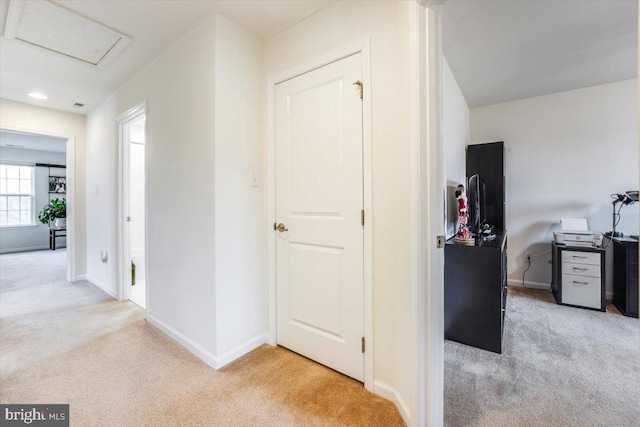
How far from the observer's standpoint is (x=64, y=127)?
368 centimetres

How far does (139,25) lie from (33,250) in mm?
7290

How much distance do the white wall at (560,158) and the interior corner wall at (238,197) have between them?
10.6 feet

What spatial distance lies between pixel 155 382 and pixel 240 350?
1.71 ft

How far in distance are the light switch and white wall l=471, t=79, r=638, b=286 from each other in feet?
10.7

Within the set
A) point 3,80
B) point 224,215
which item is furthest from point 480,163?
point 3,80

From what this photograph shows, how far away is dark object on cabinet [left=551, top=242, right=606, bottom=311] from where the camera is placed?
2.75 metres

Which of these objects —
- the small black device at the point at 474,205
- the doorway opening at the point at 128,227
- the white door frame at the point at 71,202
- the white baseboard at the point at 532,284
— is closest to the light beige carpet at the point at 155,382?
the doorway opening at the point at 128,227

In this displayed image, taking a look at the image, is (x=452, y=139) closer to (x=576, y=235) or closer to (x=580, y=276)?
(x=576, y=235)

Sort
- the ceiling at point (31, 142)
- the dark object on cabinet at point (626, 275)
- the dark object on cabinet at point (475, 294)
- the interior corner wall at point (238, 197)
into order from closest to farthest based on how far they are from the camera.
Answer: the interior corner wall at point (238, 197) → the dark object on cabinet at point (475, 294) → the dark object on cabinet at point (626, 275) → the ceiling at point (31, 142)

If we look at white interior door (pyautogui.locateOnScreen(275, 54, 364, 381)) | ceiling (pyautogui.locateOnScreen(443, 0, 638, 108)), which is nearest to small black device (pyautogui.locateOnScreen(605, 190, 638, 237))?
ceiling (pyautogui.locateOnScreen(443, 0, 638, 108))

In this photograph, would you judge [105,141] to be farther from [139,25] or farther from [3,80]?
[139,25]

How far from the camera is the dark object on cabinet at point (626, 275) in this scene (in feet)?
8.55

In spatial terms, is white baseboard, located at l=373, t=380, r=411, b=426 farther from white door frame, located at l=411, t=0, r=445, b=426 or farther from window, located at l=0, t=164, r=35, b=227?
window, located at l=0, t=164, r=35, b=227

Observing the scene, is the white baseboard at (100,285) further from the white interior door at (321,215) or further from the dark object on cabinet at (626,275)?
the dark object on cabinet at (626,275)
